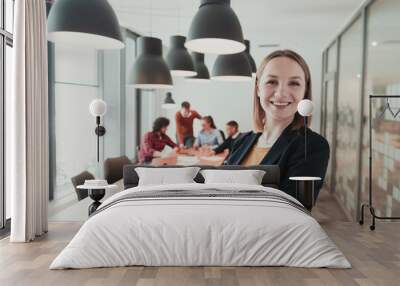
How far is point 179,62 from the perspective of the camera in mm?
5617

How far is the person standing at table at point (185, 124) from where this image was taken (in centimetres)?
628

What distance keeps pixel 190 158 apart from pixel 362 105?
2282 mm

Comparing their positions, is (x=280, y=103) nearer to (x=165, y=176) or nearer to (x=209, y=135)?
(x=209, y=135)

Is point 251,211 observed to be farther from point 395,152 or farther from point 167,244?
point 395,152

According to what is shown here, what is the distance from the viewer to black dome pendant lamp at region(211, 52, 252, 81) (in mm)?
5551

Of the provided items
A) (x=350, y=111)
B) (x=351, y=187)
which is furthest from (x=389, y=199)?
(x=350, y=111)

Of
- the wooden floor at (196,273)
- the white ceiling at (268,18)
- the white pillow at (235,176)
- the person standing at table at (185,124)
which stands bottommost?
the wooden floor at (196,273)

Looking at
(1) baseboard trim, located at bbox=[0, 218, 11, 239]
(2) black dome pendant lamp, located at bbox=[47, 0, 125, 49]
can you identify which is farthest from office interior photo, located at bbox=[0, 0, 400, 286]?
(1) baseboard trim, located at bbox=[0, 218, 11, 239]

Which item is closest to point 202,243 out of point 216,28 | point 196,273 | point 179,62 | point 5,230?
point 196,273

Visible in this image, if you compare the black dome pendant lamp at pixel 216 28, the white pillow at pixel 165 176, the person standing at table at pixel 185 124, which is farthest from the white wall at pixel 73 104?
the black dome pendant lamp at pixel 216 28

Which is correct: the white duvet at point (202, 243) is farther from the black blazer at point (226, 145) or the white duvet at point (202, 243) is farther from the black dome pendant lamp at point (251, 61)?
the black dome pendant lamp at point (251, 61)

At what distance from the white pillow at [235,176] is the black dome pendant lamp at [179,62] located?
126cm

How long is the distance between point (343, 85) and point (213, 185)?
2.69m

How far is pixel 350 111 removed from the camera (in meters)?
6.14
